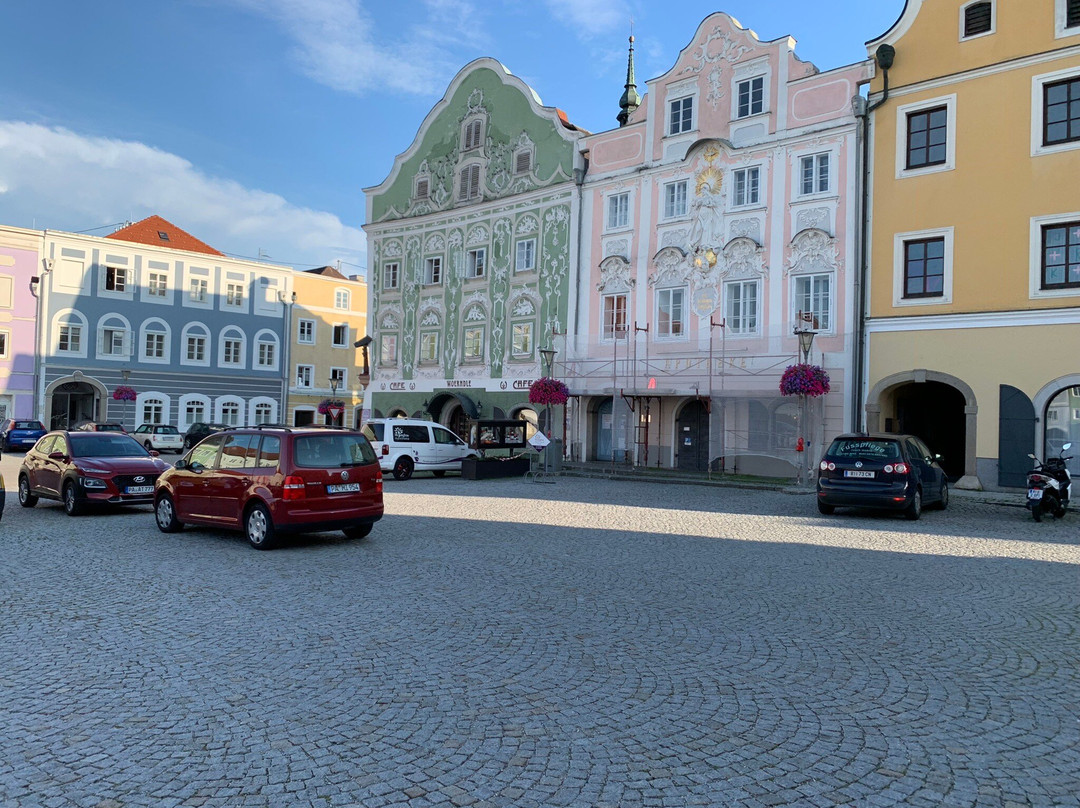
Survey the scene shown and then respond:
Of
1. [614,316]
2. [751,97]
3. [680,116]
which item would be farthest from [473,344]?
[751,97]

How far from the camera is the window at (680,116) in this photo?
29456 millimetres

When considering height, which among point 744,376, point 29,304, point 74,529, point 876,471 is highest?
point 29,304

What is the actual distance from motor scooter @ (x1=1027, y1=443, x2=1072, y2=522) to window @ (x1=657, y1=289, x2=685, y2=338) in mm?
13874

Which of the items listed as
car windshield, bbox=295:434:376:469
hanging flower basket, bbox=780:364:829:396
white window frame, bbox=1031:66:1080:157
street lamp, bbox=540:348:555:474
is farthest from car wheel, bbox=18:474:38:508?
white window frame, bbox=1031:66:1080:157

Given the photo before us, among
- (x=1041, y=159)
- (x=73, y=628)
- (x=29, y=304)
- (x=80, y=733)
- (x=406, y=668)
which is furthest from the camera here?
(x=29, y=304)

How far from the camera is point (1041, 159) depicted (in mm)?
21656

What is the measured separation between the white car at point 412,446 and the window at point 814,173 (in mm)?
13193

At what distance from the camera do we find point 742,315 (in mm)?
27453

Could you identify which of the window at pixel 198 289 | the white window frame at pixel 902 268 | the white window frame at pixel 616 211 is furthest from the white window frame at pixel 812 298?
the window at pixel 198 289

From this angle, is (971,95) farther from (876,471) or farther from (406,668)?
(406,668)

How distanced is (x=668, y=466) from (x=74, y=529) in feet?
64.1

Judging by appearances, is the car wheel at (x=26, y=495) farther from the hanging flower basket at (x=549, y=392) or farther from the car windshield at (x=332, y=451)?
the hanging flower basket at (x=549, y=392)

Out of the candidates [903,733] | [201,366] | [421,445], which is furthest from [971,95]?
[201,366]

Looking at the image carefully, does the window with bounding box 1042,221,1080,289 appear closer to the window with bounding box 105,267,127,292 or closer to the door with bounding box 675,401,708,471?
the door with bounding box 675,401,708,471
